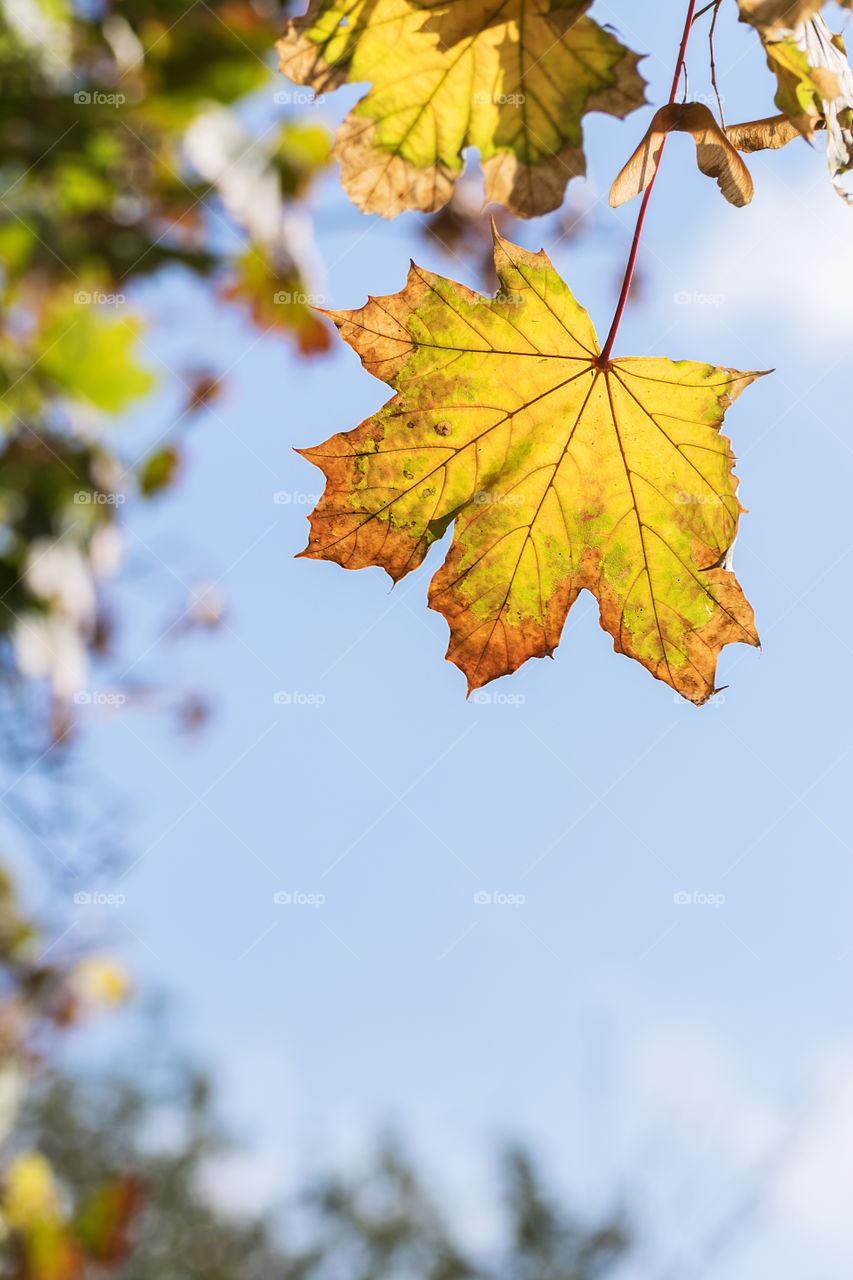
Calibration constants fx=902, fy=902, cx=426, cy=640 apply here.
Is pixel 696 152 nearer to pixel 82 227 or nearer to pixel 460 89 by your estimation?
pixel 460 89

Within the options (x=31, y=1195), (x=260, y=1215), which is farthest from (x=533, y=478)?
(x=260, y=1215)

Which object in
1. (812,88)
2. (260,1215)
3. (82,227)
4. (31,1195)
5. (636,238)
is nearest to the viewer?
(812,88)

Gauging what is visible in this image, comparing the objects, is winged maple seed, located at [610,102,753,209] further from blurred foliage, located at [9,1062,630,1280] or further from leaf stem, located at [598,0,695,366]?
blurred foliage, located at [9,1062,630,1280]

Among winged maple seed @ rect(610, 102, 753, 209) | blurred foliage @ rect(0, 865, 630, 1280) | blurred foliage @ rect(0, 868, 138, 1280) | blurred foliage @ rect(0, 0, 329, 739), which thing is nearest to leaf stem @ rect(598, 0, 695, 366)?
winged maple seed @ rect(610, 102, 753, 209)

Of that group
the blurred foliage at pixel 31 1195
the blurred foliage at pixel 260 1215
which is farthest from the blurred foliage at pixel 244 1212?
the blurred foliage at pixel 31 1195

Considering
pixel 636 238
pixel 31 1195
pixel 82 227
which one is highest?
pixel 636 238

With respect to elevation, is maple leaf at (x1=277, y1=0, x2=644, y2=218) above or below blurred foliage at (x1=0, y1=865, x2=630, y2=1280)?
above

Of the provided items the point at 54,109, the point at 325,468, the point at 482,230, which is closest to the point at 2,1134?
the point at 325,468
